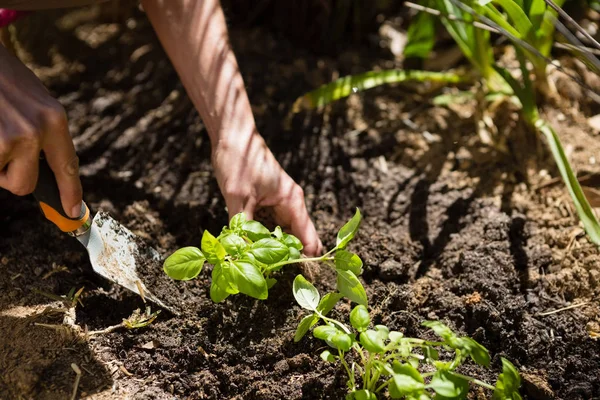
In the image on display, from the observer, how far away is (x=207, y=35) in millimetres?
1477

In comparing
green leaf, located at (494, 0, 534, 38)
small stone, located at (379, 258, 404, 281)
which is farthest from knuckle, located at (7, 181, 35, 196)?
green leaf, located at (494, 0, 534, 38)

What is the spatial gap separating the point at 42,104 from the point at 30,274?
47 centimetres

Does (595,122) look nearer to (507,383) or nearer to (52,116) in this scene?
(507,383)

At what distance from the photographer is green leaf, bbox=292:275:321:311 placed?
3.88 ft

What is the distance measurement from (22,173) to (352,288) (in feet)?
1.98

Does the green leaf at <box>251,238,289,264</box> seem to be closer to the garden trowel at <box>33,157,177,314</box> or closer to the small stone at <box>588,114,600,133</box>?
the garden trowel at <box>33,157,177,314</box>

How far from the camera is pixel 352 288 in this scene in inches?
47.0

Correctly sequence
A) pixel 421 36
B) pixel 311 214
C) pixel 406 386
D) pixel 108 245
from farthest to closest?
pixel 421 36, pixel 311 214, pixel 108 245, pixel 406 386

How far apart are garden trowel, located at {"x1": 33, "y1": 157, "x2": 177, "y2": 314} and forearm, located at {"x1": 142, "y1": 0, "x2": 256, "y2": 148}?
0.93ft

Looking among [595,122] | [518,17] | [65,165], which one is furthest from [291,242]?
[595,122]

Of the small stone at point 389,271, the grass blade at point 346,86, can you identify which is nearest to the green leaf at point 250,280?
the small stone at point 389,271

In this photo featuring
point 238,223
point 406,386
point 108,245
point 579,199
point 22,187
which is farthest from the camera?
point 579,199

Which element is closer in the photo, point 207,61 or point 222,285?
point 222,285

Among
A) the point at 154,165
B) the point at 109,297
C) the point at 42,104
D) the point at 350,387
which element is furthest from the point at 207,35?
the point at 350,387
